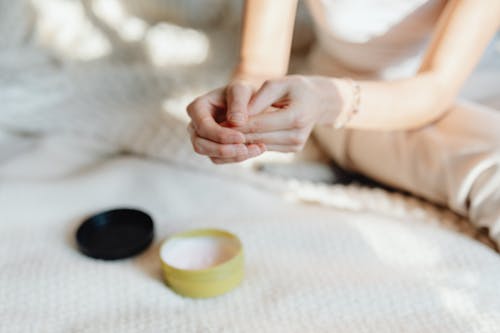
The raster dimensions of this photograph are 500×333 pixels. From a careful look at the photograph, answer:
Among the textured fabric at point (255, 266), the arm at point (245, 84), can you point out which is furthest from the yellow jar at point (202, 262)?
the arm at point (245, 84)

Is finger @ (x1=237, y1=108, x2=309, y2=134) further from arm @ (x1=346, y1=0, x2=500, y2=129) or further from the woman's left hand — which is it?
arm @ (x1=346, y1=0, x2=500, y2=129)

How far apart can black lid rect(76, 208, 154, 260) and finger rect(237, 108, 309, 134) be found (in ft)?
0.77

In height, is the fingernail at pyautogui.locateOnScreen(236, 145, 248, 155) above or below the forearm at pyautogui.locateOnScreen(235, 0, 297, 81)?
below

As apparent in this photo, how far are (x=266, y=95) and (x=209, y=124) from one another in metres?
0.08

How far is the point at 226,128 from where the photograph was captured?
2.20ft

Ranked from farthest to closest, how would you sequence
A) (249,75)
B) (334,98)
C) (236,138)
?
(249,75) < (334,98) < (236,138)

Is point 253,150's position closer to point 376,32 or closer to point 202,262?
point 202,262

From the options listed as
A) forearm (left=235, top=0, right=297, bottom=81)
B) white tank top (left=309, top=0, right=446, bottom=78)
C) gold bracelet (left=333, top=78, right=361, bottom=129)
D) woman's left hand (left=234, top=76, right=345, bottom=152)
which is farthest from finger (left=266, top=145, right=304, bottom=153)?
white tank top (left=309, top=0, right=446, bottom=78)

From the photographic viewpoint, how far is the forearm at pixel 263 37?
92cm

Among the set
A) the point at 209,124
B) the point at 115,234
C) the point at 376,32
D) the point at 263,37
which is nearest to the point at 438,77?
the point at 376,32

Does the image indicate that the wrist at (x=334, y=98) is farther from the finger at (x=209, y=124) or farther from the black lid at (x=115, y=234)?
the black lid at (x=115, y=234)

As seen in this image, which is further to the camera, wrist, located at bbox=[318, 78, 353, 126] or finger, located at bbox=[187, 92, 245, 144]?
wrist, located at bbox=[318, 78, 353, 126]

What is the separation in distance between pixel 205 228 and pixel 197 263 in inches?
3.4

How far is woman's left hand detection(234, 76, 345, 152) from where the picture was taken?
2.25 feet
